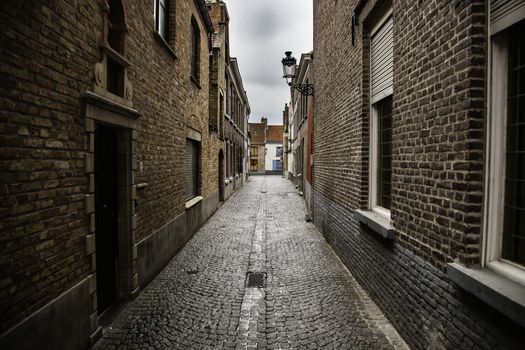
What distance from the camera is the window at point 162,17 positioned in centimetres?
668

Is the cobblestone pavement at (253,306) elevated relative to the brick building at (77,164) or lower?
lower

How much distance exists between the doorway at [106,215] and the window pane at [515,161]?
438 centimetres

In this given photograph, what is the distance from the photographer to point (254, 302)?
4832 millimetres

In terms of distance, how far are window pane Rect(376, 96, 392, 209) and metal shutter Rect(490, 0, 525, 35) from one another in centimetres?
229

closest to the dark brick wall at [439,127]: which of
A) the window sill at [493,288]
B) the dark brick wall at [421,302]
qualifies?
the window sill at [493,288]

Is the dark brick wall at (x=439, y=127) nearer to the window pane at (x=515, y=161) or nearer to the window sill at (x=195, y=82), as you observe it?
the window pane at (x=515, y=161)

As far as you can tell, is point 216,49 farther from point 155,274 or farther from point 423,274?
point 423,274

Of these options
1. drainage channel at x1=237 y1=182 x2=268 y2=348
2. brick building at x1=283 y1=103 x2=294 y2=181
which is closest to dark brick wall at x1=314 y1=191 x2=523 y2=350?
drainage channel at x1=237 y1=182 x2=268 y2=348

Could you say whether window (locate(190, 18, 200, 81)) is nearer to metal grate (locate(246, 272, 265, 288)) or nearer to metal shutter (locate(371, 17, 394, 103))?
metal shutter (locate(371, 17, 394, 103))

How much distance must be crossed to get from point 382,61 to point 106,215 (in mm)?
4503

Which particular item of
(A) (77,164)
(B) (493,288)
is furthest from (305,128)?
(B) (493,288)

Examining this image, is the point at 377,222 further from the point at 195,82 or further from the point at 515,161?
the point at 195,82

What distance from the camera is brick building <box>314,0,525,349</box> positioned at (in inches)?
95.9

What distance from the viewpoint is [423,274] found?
3295 millimetres
